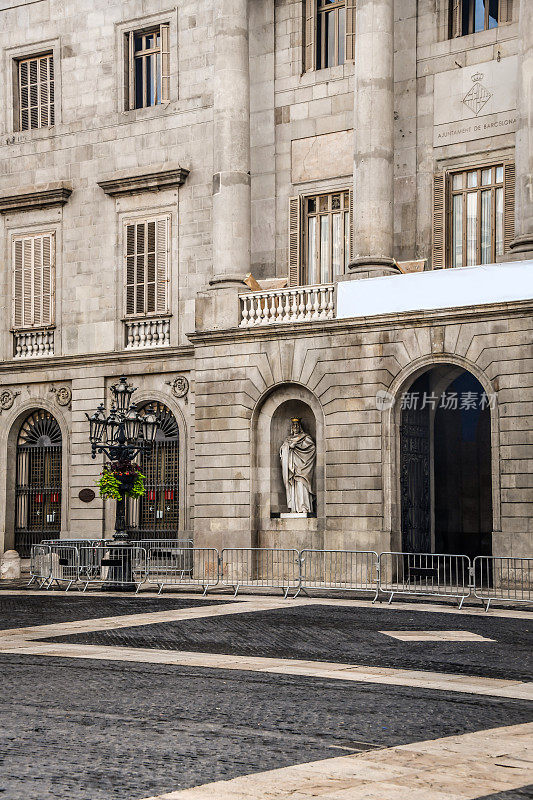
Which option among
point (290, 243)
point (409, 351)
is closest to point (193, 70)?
point (290, 243)

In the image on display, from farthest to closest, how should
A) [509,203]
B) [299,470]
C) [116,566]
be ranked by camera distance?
1. [299,470]
2. [509,203]
3. [116,566]

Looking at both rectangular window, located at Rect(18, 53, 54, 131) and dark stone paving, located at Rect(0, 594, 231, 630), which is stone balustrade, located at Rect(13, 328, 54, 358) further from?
dark stone paving, located at Rect(0, 594, 231, 630)

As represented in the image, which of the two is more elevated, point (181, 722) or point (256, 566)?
point (256, 566)

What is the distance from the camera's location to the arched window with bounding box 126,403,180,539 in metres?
32.5

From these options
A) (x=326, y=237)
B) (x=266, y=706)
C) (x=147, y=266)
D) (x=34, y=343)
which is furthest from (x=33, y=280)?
(x=266, y=706)

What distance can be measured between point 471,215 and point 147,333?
9507 millimetres

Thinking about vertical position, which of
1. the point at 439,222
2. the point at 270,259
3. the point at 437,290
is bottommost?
the point at 437,290

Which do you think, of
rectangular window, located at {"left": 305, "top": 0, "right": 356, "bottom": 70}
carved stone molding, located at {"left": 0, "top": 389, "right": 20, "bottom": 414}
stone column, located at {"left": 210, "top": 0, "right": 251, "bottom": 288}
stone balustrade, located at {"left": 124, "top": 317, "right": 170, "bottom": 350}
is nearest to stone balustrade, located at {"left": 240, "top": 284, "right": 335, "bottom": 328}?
stone column, located at {"left": 210, "top": 0, "right": 251, "bottom": 288}

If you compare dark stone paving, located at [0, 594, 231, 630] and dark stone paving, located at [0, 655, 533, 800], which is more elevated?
dark stone paving, located at [0, 655, 533, 800]

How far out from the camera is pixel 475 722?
427 inches

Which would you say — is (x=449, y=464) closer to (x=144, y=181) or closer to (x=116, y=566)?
(x=116, y=566)

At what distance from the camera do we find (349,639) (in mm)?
17172

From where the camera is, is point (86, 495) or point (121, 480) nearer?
point (121, 480)

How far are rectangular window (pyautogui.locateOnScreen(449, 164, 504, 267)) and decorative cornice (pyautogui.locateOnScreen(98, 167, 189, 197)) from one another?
758cm
